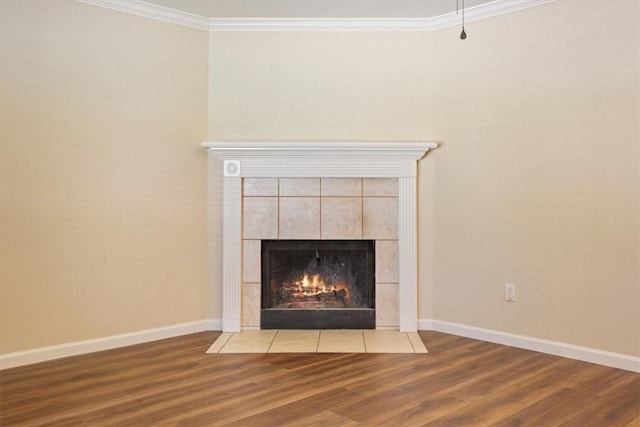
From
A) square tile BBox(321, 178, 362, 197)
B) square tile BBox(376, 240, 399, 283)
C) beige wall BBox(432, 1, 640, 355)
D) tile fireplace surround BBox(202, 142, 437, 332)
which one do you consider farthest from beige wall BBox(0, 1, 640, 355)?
square tile BBox(321, 178, 362, 197)

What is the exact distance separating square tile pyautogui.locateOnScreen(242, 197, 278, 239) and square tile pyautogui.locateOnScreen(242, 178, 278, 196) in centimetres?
4

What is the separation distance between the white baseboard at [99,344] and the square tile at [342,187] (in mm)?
1300

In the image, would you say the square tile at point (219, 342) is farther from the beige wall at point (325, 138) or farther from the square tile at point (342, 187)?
the square tile at point (342, 187)

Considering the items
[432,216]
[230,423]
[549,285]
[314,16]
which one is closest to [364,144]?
[432,216]

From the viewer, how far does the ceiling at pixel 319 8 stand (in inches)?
126

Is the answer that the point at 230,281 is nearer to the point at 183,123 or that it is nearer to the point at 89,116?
the point at 183,123

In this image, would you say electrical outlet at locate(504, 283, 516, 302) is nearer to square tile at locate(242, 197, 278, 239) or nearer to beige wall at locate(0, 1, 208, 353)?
square tile at locate(242, 197, 278, 239)

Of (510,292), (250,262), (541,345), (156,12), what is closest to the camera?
(541,345)

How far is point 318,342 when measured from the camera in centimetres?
316

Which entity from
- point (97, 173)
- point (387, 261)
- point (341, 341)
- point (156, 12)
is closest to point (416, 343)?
point (341, 341)

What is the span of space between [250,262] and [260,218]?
0.34 meters

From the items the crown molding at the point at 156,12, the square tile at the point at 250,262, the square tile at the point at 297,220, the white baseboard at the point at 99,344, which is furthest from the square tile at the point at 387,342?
the crown molding at the point at 156,12

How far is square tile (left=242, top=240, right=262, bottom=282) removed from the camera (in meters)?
3.48

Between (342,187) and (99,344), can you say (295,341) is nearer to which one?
(342,187)
